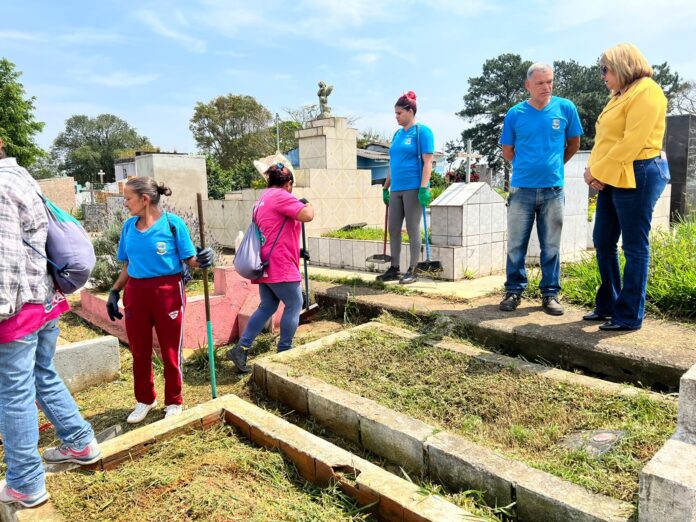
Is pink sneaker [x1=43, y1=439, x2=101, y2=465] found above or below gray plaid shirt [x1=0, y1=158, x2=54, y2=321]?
below

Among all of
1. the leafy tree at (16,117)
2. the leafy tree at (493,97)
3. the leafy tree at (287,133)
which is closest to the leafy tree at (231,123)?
the leafy tree at (287,133)

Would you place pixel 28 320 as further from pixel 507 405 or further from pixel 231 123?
pixel 231 123

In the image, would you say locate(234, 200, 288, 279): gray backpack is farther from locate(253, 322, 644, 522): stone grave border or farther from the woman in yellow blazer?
the woman in yellow blazer

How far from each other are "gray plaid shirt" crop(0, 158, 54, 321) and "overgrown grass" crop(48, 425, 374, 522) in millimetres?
887

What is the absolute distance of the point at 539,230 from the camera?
432 centimetres

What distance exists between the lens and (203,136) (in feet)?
124

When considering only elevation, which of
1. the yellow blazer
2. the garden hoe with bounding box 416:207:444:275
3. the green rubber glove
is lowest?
the garden hoe with bounding box 416:207:444:275

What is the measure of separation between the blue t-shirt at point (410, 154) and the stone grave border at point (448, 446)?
2.21 meters

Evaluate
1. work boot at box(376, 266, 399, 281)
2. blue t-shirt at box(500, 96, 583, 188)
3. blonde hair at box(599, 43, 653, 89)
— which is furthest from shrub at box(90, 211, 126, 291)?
blonde hair at box(599, 43, 653, 89)

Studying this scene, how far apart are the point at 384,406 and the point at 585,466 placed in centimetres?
109

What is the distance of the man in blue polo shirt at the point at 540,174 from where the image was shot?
4.11 metres

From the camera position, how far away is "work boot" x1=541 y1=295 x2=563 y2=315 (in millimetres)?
4024

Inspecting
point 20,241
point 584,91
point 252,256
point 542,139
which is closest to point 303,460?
point 20,241

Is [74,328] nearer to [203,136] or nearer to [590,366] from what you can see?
[590,366]
